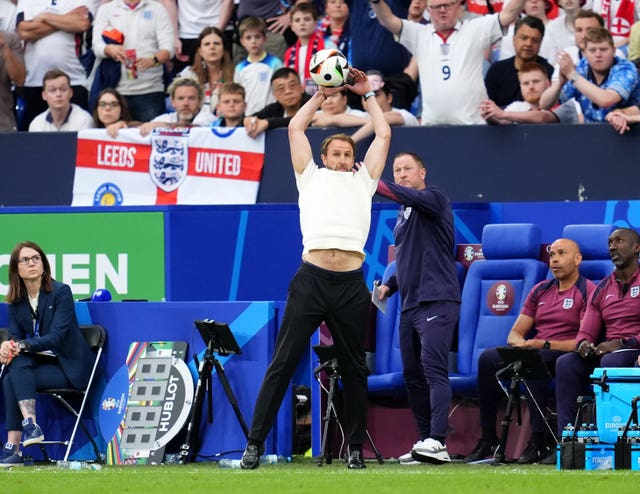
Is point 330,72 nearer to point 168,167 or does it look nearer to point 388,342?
point 388,342

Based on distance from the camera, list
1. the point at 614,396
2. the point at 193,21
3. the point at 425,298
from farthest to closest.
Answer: the point at 193,21, the point at 425,298, the point at 614,396

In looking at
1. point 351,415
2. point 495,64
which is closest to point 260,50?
point 495,64

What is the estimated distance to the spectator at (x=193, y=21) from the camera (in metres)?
15.1

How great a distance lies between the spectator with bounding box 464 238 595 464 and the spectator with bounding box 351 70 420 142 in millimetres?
2670

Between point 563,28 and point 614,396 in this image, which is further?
point 563,28

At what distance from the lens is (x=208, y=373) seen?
410 inches

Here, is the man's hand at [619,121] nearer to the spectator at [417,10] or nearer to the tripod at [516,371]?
the spectator at [417,10]

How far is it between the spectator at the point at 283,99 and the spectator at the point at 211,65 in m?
0.98

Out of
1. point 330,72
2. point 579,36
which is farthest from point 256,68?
point 330,72

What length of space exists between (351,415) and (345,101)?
179 inches

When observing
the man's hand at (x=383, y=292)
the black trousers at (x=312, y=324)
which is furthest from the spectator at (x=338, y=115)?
the black trousers at (x=312, y=324)

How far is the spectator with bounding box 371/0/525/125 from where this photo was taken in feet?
42.3

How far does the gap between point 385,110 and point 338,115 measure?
432 mm

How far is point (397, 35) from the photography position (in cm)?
1316
